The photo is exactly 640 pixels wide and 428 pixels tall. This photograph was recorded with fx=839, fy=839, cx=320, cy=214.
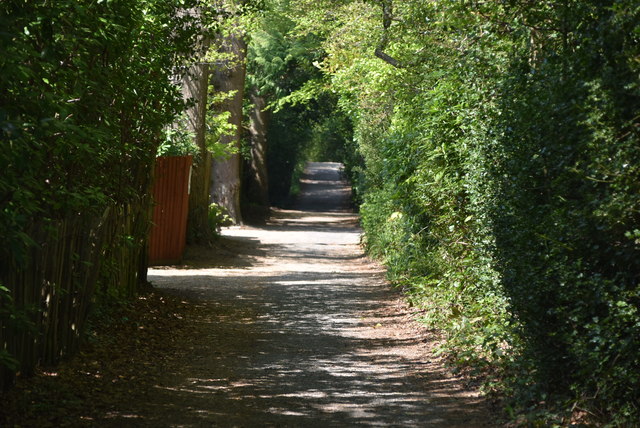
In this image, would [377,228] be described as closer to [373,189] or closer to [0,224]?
[373,189]

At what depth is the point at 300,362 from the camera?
8.99 metres

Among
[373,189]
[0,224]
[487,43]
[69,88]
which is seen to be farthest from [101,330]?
[373,189]

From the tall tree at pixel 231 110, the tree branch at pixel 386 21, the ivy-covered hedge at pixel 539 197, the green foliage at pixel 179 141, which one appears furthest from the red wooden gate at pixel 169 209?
the tall tree at pixel 231 110

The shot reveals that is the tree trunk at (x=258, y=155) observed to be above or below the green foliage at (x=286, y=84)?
below

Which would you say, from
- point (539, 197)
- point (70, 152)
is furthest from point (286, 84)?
point (539, 197)

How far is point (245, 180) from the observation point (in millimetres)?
40406

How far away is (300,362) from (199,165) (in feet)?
42.4

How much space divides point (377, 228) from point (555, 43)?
13.1 metres

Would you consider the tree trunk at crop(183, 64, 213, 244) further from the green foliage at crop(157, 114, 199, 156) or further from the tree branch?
the tree branch

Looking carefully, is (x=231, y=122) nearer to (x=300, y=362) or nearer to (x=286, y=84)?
(x=286, y=84)

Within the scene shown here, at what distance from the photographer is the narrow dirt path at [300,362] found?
684 cm

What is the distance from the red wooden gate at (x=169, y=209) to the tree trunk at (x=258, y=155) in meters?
18.6

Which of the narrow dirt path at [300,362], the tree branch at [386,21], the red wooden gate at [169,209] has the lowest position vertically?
the narrow dirt path at [300,362]

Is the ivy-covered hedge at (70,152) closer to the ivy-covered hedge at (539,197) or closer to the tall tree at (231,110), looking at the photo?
the ivy-covered hedge at (539,197)
